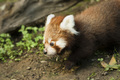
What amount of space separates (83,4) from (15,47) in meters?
2.63

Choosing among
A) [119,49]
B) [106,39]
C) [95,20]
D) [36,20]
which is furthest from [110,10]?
[36,20]

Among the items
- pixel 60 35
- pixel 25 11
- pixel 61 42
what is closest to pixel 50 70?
pixel 61 42

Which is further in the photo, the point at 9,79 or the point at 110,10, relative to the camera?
the point at 110,10

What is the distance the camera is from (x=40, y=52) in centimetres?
438

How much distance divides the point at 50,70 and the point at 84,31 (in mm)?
1149

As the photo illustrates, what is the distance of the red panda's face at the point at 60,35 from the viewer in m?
3.37

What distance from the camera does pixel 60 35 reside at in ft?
11.1

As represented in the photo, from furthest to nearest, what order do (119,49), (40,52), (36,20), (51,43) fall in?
(36,20) < (40,52) < (119,49) < (51,43)

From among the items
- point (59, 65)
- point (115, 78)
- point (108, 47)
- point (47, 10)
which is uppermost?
point (47, 10)

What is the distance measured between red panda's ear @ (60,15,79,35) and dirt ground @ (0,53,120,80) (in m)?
0.90

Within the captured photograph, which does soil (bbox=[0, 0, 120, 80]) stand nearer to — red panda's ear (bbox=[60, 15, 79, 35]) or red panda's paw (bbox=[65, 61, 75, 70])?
red panda's paw (bbox=[65, 61, 75, 70])

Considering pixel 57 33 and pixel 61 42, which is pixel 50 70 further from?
pixel 57 33

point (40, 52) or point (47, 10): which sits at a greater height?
point (47, 10)

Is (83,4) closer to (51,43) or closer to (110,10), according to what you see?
(110,10)
